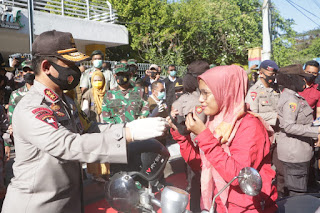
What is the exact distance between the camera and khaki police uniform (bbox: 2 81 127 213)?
1.70 meters

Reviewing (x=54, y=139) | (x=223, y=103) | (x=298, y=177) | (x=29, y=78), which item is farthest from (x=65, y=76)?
(x=298, y=177)

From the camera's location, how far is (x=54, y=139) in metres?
1.71

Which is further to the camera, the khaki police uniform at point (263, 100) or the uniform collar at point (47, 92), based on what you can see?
the khaki police uniform at point (263, 100)

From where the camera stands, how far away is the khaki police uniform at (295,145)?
3.94m

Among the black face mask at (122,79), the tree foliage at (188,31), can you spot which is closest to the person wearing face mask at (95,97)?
the black face mask at (122,79)

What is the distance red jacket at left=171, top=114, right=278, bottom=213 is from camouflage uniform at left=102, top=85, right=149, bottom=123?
2805 millimetres

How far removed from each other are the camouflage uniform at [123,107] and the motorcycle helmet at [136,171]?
2481 millimetres

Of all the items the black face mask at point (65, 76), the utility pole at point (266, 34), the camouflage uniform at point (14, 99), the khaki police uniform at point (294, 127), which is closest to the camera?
the black face mask at point (65, 76)

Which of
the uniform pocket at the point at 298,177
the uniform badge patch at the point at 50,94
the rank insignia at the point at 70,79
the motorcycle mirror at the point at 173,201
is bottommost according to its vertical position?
the uniform pocket at the point at 298,177

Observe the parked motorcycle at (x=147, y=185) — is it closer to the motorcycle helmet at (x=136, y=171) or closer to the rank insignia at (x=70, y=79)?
the motorcycle helmet at (x=136, y=171)

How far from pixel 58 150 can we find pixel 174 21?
2548 centimetres

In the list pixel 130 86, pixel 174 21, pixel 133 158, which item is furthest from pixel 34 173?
pixel 174 21

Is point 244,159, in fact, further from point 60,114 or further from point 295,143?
point 295,143

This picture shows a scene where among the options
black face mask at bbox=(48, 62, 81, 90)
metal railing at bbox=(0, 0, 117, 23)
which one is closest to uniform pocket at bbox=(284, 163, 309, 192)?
black face mask at bbox=(48, 62, 81, 90)
